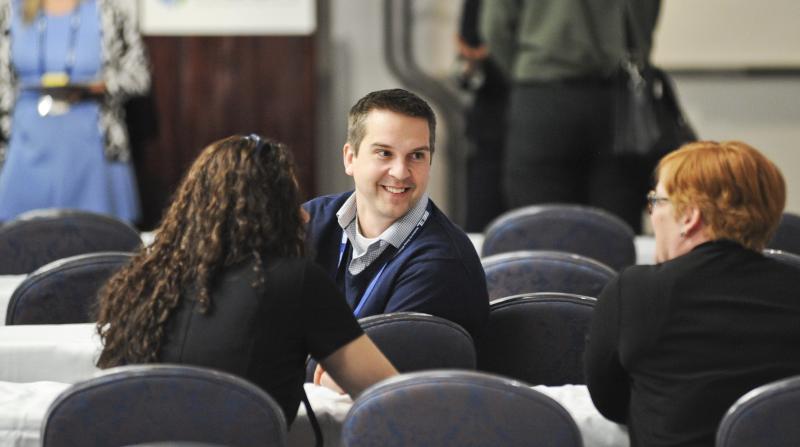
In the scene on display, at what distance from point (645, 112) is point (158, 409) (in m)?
3.93

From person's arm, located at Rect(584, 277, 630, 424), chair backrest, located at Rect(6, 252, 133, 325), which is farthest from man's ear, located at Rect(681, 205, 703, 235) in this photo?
chair backrest, located at Rect(6, 252, 133, 325)

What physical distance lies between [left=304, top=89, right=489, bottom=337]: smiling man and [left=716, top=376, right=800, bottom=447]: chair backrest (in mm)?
732

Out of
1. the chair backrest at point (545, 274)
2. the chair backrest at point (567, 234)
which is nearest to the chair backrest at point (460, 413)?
the chair backrest at point (545, 274)

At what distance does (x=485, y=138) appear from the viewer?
6797 millimetres

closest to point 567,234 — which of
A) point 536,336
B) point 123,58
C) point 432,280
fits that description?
point 536,336

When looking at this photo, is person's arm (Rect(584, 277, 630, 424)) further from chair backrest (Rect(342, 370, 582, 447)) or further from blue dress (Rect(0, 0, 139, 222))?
blue dress (Rect(0, 0, 139, 222))

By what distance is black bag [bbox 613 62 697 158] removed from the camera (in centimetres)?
554

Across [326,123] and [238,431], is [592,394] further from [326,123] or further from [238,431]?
[326,123]

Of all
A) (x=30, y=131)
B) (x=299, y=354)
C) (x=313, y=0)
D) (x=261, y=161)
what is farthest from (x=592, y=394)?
(x=313, y=0)

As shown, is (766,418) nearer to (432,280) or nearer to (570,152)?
(432,280)

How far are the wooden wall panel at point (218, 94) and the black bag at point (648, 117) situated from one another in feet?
6.58

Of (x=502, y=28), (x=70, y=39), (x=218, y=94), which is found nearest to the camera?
(x=502, y=28)

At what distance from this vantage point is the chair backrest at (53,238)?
378 centimetres

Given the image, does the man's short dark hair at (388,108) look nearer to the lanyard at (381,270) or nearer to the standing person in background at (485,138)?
the lanyard at (381,270)
